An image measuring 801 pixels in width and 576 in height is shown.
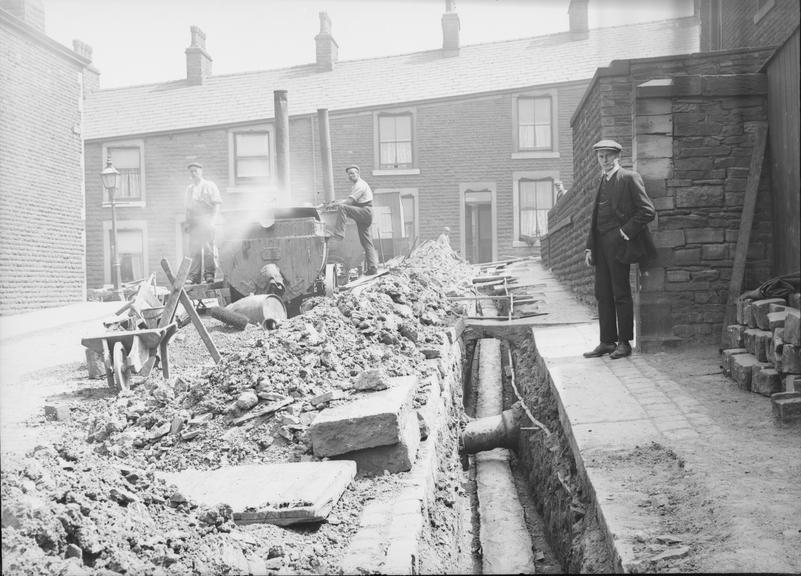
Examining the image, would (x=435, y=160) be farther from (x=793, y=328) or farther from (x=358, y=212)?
(x=793, y=328)

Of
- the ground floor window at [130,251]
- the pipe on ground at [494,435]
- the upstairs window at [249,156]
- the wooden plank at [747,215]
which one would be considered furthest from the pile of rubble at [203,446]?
the upstairs window at [249,156]

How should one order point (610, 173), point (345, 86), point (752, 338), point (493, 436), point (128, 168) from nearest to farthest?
1. point (752, 338)
2. point (493, 436)
3. point (610, 173)
4. point (345, 86)
5. point (128, 168)

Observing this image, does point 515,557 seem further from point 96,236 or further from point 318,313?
point 96,236

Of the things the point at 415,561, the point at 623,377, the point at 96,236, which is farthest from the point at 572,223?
the point at 96,236

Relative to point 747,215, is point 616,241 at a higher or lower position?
lower

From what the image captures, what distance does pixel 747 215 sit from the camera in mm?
6590

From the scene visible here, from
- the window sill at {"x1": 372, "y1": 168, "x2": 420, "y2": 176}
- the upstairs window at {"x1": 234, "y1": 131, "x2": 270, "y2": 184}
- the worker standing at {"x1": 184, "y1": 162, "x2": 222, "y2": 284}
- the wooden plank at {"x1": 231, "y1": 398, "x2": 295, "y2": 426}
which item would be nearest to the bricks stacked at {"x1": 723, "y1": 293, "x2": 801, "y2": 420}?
the wooden plank at {"x1": 231, "y1": 398, "x2": 295, "y2": 426}

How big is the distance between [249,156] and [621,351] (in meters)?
16.2

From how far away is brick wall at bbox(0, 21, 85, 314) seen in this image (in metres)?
11.7

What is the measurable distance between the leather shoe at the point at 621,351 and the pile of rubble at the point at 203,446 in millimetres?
1693

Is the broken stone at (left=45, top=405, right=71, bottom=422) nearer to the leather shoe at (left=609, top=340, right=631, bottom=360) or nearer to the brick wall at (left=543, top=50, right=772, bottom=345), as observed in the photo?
the leather shoe at (left=609, top=340, right=631, bottom=360)

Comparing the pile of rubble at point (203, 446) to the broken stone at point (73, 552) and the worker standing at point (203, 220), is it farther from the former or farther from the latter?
the worker standing at point (203, 220)

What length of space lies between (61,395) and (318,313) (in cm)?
315

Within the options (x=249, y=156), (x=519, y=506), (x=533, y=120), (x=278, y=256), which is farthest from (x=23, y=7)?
(x=533, y=120)
